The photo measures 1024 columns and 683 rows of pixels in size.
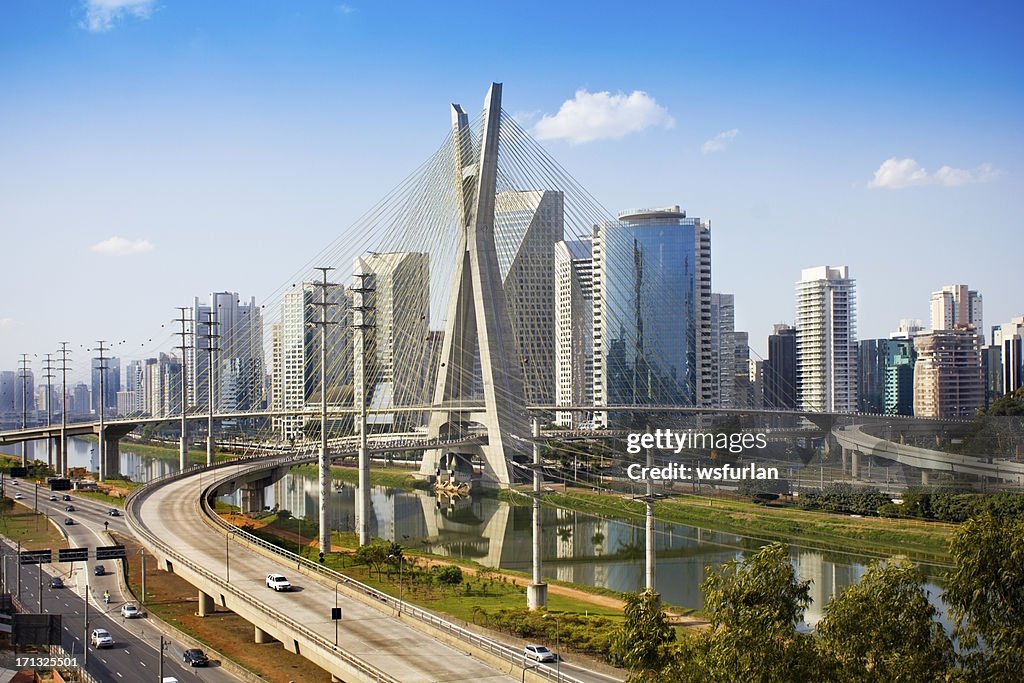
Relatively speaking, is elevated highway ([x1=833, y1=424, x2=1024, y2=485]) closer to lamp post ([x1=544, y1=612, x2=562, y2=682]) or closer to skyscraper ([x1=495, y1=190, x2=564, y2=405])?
lamp post ([x1=544, y1=612, x2=562, y2=682])

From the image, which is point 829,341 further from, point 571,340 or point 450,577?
point 450,577

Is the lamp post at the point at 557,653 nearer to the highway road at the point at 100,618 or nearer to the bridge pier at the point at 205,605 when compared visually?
the highway road at the point at 100,618

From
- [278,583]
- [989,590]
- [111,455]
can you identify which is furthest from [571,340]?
[989,590]

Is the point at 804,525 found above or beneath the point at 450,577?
beneath

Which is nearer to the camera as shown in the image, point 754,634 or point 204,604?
point 754,634

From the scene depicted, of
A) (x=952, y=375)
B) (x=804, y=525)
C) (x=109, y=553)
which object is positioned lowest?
(x=804, y=525)

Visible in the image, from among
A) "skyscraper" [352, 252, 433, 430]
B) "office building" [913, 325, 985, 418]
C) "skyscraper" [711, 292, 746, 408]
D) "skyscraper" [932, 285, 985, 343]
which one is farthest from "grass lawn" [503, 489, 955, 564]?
"skyscraper" [932, 285, 985, 343]
